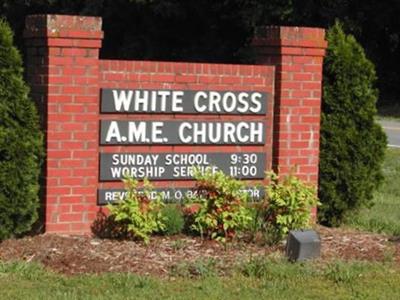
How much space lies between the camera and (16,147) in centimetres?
747

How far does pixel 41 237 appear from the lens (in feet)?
25.5

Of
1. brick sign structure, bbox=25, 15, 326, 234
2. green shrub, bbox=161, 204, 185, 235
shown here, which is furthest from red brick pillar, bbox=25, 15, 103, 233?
green shrub, bbox=161, 204, 185, 235

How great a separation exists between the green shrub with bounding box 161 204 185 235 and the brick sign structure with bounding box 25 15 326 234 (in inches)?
10.7

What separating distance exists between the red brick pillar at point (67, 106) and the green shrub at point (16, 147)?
21cm

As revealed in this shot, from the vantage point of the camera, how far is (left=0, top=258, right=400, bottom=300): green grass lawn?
6.30 m

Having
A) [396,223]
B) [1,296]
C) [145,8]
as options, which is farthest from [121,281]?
[145,8]

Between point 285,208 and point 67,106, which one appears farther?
point 285,208

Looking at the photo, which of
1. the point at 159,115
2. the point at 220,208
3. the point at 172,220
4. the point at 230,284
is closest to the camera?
the point at 230,284

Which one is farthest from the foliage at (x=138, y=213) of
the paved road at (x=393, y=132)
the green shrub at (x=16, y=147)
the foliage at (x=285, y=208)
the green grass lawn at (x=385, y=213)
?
the paved road at (x=393, y=132)

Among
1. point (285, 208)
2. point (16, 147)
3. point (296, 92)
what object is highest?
point (296, 92)

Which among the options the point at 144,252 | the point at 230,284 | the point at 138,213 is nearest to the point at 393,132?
the point at 138,213

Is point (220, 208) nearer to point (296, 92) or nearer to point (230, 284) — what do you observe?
point (230, 284)

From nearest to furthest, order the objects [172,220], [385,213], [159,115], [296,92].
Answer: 1. [172,220]
2. [159,115]
3. [296,92]
4. [385,213]

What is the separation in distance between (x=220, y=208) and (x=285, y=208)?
0.61 metres
